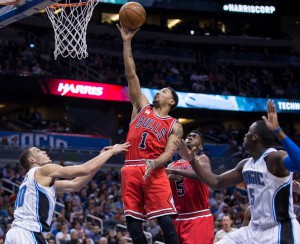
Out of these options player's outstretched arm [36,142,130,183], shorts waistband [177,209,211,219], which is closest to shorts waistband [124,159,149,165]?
player's outstretched arm [36,142,130,183]

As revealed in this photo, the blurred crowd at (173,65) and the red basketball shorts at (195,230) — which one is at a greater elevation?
the blurred crowd at (173,65)

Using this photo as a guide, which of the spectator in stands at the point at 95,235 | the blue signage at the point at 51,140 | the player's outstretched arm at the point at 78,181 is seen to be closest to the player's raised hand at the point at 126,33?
the player's outstretched arm at the point at 78,181

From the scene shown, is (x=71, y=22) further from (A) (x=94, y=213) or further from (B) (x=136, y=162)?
(A) (x=94, y=213)

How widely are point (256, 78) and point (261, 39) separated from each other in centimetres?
360

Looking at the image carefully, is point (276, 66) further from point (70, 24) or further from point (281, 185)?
point (281, 185)

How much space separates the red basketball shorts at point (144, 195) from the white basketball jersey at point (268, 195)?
1.31 m

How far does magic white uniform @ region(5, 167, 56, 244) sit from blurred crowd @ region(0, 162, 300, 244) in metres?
4.97

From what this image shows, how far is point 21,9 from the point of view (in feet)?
30.5

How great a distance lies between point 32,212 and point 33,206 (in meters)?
0.07

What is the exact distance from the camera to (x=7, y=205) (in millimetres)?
15984

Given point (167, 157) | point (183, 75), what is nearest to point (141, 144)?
point (167, 157)

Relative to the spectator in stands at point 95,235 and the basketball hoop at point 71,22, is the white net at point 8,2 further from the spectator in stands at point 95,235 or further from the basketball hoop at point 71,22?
the spectator in stands at point 95,235

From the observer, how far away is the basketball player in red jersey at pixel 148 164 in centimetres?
756

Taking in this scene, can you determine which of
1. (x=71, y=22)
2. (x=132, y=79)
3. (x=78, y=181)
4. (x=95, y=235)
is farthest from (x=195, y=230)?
(x=95, y=235)
